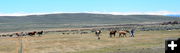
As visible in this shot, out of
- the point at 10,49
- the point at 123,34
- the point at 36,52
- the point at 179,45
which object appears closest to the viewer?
the point at 179,45

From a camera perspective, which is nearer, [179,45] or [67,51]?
[179,45]

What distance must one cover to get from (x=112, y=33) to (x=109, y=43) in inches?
345

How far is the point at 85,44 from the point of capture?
3519 centimetres

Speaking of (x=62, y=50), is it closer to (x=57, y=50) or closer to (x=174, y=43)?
(x=57, y=50)

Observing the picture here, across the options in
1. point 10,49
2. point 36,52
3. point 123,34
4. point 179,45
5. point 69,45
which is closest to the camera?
point 179,45

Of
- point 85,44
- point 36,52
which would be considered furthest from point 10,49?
point 85,44

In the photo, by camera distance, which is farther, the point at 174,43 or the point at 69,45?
the point at 69,45

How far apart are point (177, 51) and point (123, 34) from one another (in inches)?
1530

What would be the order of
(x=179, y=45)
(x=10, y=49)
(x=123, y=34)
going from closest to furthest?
(x=179, y=45) < (x=10, y=49) < (x=123, y=34)

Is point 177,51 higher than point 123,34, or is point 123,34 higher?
point 177,51

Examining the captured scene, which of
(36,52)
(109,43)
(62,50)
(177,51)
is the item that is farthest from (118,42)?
(177,51)

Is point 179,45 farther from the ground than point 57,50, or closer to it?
farther from the ground

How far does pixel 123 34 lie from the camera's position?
44.4 m

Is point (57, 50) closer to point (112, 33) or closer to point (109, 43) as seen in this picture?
point (109, 43)
